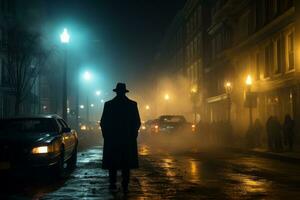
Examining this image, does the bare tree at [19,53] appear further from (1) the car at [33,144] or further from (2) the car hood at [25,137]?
(2) the car hood at [25,137]

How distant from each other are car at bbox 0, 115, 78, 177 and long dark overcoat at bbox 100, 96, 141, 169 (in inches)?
89.2

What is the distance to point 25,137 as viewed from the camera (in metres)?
12.8

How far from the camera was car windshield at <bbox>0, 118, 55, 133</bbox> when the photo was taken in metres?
14.1

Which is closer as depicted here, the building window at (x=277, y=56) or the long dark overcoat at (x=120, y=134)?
the long dark overcoat at (x=120, y=134)

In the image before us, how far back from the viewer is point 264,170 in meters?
16.7

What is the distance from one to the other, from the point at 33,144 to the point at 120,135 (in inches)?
101

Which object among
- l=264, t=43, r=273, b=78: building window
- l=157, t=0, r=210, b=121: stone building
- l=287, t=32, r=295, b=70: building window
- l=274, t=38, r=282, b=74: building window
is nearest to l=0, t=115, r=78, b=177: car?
l=287, t=32, r=295, b=70: building window

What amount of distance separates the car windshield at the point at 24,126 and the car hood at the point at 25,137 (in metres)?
0.73

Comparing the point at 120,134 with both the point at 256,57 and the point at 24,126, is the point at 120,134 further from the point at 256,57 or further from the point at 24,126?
the point at 256,57

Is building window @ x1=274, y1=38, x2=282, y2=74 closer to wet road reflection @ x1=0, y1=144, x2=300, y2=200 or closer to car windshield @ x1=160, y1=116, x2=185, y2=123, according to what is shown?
car windshield @ x1=160, y1=116, x2=185, y2=123

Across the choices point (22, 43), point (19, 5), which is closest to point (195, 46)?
point (19, 5)

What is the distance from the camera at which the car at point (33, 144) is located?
40.4ft

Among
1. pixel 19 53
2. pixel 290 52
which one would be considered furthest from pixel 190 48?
pixel 290 52

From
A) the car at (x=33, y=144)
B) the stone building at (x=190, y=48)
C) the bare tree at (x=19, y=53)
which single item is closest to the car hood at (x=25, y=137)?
the car at (x=33, y=144)
